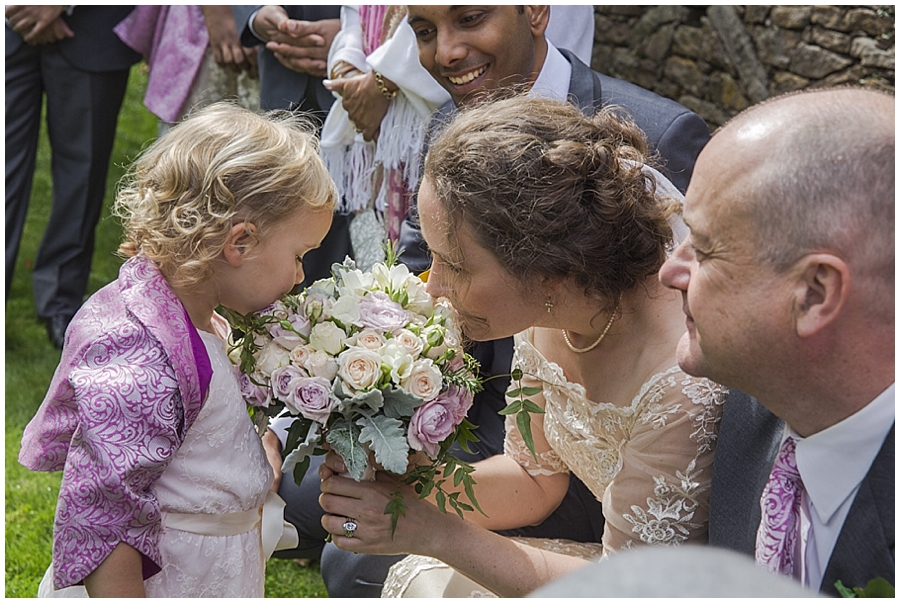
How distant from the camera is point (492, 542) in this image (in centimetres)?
246

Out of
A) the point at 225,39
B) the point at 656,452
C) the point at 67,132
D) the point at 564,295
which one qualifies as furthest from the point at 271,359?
the point at 67,132

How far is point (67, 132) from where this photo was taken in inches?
243

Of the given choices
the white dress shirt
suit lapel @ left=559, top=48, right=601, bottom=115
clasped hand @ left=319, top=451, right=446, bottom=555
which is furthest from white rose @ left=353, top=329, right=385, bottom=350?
suit lapel @ left=559, top=48, right=601, bottom=115

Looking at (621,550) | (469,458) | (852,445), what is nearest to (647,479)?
(621,550)

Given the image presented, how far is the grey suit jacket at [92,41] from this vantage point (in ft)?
18.9

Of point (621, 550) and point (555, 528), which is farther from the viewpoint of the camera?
point (555, 528)

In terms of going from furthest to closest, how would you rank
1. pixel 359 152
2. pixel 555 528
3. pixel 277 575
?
pixel 359 152 < pixel 277 575 < pixel 555 528

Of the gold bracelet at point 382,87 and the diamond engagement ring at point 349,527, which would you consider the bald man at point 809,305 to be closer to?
the diamond engagement ring at point 349,527

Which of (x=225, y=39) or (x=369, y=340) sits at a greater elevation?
(x=369, y=340)

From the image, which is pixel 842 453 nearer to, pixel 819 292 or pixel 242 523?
pixel 819 292

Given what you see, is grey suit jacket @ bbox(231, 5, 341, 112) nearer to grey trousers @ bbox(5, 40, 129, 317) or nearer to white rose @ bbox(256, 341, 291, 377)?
grey trousers @ bbox(5, 40, 129, 317)

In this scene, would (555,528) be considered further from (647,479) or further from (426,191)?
(426,191)

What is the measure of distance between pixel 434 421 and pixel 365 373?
0.20m

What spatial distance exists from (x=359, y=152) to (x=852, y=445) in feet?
10.1
